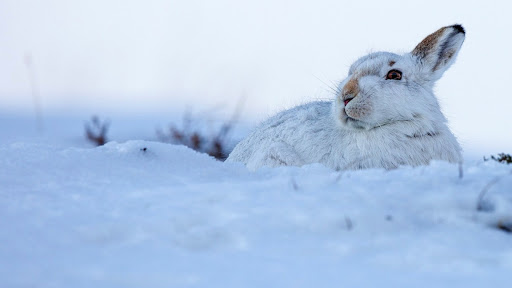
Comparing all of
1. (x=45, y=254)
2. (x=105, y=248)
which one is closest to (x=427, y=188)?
(x=105, y=248)

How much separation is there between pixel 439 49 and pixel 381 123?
109 cm

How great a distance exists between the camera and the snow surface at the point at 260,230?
212 cm

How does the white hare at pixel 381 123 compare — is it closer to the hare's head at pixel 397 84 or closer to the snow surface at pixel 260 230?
the hare's head at pixel 397 84

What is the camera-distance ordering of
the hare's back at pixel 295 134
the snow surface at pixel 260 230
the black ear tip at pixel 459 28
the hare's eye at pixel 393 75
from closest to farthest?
the snow surface at pixel 260 230
the hare's eye at pixel 393 75
the hare's back at pixel 295 134
the black ear tip at pixel 459 28

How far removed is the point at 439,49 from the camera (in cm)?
552

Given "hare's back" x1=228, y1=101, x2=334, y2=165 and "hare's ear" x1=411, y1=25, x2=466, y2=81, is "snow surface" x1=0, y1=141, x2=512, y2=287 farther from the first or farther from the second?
"hare's ear" x1=411, y1=25, x2=466, y2=81

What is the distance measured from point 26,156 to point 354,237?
94.3 inches

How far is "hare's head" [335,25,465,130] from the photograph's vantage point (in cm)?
497

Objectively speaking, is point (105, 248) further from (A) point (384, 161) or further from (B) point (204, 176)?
(A) point (384, 161)

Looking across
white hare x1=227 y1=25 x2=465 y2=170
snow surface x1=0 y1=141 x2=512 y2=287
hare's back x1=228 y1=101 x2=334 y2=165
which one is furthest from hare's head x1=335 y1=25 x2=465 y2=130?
snow surface x1=0 y1=141 x2=512 y2=287

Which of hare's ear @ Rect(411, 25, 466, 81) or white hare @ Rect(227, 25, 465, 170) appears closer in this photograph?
white hare @ Rect(227, 25, 465, 170)

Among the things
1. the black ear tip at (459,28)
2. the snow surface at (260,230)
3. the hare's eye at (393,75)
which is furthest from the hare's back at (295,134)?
the snow surface at (260,230)

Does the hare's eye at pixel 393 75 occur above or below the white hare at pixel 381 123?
above

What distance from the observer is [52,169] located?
3.53m
